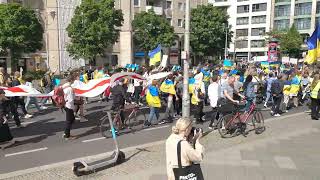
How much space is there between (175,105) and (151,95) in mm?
2548

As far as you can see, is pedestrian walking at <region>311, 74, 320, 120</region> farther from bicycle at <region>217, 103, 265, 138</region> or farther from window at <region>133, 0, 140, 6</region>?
window at <region>133, 0, 140, 6</region>

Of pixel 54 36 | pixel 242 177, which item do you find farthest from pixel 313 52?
pixel 54 36

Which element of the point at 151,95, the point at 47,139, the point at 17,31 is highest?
the point at 17,31

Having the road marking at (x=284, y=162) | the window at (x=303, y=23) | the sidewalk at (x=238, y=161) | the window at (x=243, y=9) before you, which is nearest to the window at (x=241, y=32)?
the window at (x=243, y=9)

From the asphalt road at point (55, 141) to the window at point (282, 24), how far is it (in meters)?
71.3

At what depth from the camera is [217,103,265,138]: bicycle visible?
993 cm

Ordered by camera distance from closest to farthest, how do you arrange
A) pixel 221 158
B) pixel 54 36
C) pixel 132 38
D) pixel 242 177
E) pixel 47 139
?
pixel 242 177
pixel 221 158
pixel 47 139
pixel 54 36
pixel 132 38

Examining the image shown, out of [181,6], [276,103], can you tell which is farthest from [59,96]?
[181,6]

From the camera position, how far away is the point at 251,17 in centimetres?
8556

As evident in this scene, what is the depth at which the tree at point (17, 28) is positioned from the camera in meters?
36.0

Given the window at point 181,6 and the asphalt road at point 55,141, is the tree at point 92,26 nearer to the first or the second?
the window at point 181,6

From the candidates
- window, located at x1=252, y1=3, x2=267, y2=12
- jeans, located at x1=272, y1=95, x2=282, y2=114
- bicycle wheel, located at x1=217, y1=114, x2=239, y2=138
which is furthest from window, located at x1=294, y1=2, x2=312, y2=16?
bicycle wheel, located at x1=217, y1=114, x2=239, y2=138

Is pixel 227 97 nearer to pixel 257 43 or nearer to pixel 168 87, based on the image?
pixel 168 87

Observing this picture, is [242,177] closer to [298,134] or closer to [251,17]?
[298,134]
